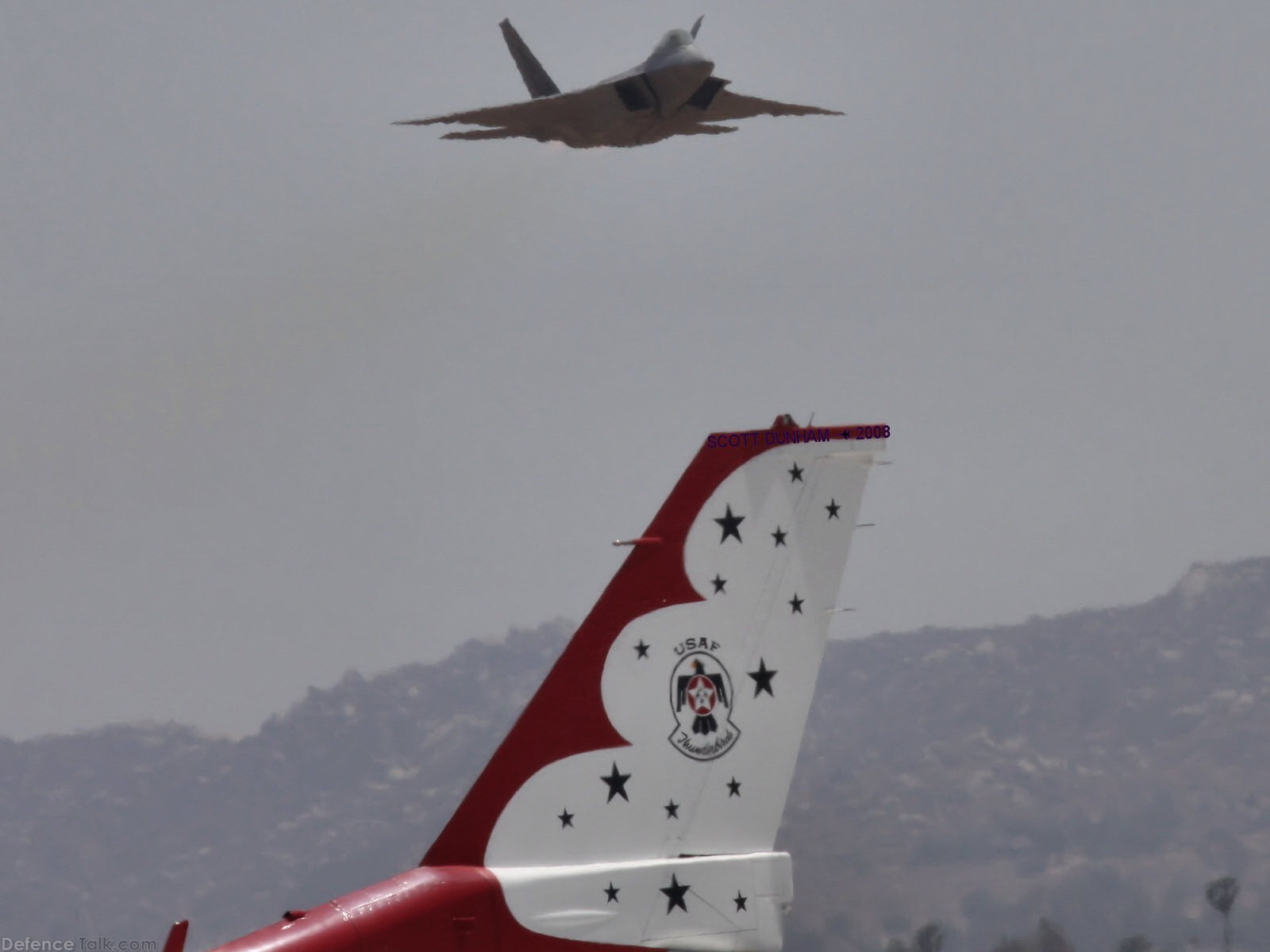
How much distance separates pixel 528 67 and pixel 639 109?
34.4 ft

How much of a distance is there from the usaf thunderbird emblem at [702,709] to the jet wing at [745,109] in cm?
2870

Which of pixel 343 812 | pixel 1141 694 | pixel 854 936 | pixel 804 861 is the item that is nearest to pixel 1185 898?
pixel 804 861

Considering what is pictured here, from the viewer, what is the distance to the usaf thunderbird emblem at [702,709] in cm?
1493

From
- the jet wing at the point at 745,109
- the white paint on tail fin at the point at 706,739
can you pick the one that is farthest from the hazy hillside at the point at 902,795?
the white paint on tail fin at the point at 706,739

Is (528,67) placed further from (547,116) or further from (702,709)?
(702,709)

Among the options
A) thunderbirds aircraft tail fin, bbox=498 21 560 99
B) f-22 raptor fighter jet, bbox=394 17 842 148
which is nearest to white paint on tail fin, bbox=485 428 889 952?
f-22 raptor fighter jet, bbox=394 17 842 148

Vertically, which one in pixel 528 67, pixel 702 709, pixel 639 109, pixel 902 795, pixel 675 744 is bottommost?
pixel 675 744

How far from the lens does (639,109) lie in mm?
40844

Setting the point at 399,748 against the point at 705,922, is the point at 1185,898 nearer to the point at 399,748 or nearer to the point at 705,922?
the point at 705,922

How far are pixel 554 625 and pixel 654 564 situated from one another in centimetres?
15909

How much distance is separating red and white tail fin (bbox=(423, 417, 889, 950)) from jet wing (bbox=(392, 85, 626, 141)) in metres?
26.4

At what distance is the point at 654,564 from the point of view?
50.1 feet

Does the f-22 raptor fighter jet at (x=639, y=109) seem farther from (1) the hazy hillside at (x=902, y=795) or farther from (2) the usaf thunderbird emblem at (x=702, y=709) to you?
(2) the usaf thunderbird emblem at (x=702, y=709)

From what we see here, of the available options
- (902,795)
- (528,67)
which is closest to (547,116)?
(528,67)
